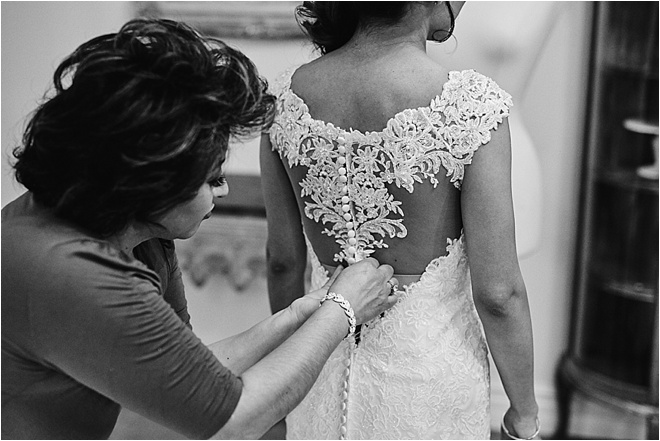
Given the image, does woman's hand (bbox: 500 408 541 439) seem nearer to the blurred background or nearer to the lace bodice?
the lace bodice

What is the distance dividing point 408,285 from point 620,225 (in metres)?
1.54

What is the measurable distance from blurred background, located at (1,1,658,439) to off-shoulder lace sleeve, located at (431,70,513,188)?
3.05 feet

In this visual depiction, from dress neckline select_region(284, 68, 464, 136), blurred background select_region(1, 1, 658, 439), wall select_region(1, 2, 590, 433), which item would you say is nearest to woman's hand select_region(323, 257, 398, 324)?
dress neckline select_region(284, 68, 464, 136)

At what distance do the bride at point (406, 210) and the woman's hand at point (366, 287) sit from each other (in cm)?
4

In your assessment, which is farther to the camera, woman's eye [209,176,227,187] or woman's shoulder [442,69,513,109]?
woman's shoulder [442,69,513,109]

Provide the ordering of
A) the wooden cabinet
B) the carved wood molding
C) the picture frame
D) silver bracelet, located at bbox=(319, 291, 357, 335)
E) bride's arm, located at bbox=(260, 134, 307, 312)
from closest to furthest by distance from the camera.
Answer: silver bracelet, located at bbox=(319, 291, 357, 335), bride's arm, located at bbox=(260, 134, 307, 312), the wooden cabinet, the picture frame, the carved wood molding

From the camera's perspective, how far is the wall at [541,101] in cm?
287

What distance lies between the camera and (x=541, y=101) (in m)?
2.90

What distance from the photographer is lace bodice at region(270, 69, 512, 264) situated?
140 cm

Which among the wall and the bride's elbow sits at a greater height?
the bride's elbow

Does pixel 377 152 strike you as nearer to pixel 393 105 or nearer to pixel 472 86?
pixel 393 105

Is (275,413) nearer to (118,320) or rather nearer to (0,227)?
(118,320)

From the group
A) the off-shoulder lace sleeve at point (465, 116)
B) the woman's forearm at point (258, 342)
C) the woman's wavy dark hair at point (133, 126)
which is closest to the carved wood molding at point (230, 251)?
the woman's forearm at point (258, 342)

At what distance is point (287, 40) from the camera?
3014 mm
